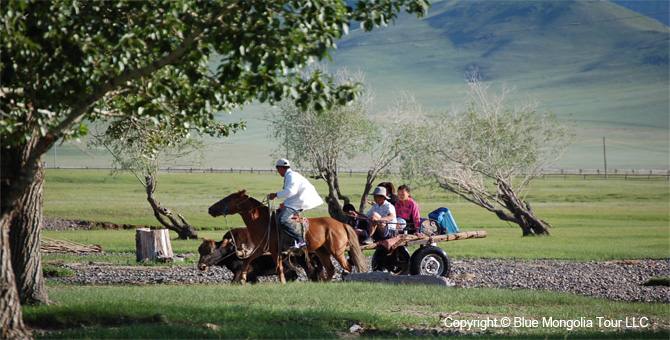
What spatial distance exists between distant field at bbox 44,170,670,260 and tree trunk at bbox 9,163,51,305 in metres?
16.9

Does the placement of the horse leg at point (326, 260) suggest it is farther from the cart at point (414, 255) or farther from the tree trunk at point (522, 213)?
the tree trunk at point (522, 213)

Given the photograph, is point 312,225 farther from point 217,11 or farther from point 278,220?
point 217,11

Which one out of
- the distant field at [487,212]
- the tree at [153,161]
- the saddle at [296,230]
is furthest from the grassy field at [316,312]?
the distant field at [487,212]

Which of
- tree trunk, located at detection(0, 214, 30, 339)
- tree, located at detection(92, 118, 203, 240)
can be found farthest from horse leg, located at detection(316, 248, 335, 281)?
tree trunk, located at detection(0, 214, 30, 339)

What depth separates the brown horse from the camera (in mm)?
15859

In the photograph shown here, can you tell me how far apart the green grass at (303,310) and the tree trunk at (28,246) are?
438mm

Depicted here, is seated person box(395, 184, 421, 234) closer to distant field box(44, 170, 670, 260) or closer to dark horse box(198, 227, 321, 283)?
dark horse box(198, 227, 321, 283)

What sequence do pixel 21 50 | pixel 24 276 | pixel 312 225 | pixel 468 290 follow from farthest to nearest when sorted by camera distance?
pixel 312 225
pixel 468 290
pixel 24 276
pixel 21 50

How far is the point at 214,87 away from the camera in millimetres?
10023

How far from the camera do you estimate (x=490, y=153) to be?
41719 mm

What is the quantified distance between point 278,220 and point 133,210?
42.6 meters

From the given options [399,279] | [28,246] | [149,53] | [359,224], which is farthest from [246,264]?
[149,53]

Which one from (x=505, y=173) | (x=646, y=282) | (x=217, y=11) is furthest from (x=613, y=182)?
(x=217, y=11)

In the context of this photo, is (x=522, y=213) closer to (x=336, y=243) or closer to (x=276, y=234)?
(x=336, y=243)
